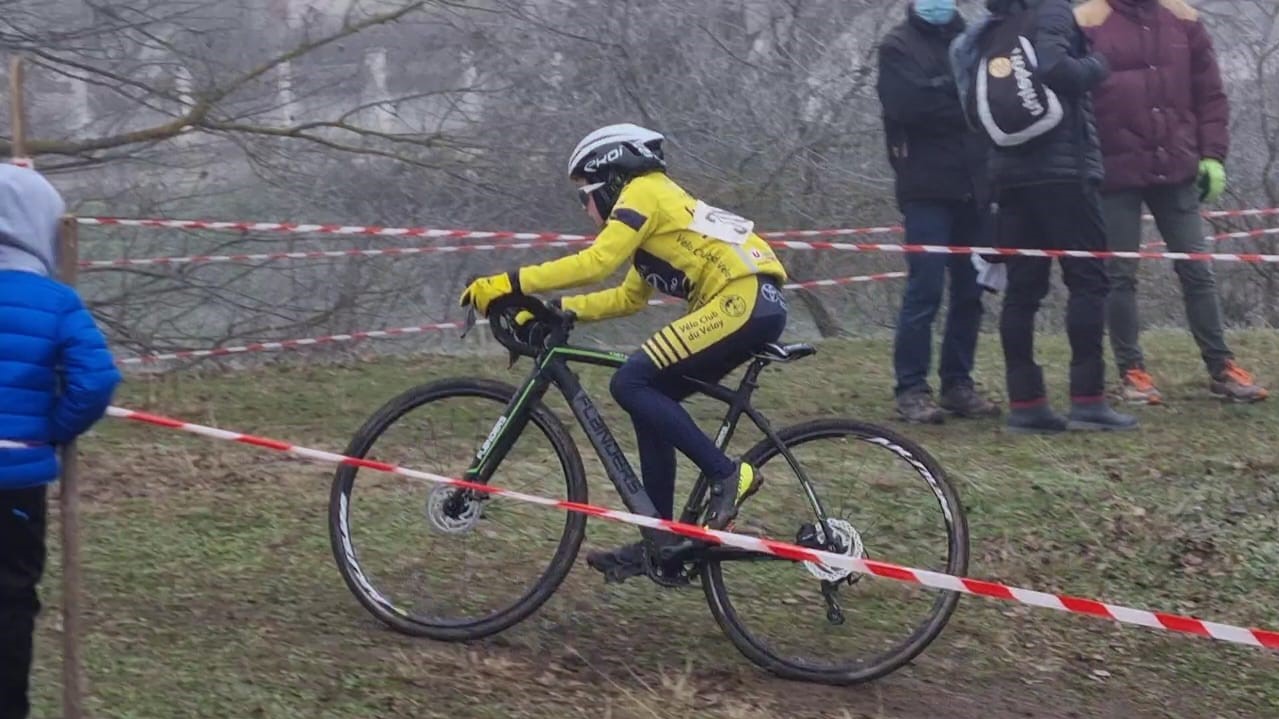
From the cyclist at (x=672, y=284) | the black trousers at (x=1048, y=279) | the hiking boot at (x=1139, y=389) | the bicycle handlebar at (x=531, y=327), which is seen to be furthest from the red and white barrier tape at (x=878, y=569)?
the hiking boot at (x=1139, y=389)

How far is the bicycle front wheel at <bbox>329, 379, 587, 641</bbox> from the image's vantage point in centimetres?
509

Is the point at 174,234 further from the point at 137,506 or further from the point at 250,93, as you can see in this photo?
the point at 137,506

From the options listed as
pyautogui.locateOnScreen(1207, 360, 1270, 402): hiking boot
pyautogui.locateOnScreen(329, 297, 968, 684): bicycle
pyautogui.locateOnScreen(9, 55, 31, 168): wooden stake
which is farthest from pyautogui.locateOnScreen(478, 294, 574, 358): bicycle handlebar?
pyautogui.locateOnScreen(1207, 360, 1270, 402): hiking boot

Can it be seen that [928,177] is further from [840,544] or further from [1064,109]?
[840,544]

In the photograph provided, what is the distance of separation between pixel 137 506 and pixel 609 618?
7.59ft

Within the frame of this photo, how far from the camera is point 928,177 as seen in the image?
25.5 ft

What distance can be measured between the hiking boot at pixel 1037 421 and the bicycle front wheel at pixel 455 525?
3254 millimetres

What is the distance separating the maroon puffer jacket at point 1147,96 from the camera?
797 centimetres

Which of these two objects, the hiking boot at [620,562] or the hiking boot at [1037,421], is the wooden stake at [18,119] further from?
the hiking boot at [1037,421]

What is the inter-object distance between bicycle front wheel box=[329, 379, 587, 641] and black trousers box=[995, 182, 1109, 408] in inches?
126

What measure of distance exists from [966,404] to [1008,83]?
172 centimetres

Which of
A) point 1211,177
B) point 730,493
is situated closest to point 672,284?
point 730,493

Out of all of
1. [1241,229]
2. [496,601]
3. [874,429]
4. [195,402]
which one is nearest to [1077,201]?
[874,429]

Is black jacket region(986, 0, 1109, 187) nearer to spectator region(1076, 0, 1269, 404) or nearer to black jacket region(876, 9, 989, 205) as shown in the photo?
black jacket region(876, 9, 989, 205)
